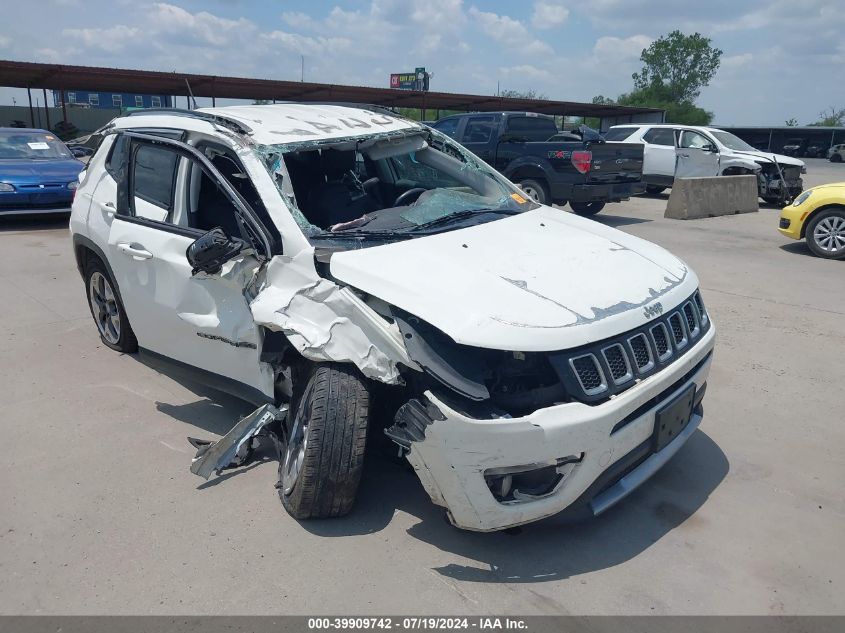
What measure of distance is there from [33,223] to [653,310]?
40.5ft

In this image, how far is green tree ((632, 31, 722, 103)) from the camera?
91.2 meters

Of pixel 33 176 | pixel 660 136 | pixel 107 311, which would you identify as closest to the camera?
pixel 107 311

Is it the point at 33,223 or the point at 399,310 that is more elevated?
the point at 399,310

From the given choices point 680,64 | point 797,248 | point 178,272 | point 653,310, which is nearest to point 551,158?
point 797,248

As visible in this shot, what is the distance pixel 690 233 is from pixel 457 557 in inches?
405

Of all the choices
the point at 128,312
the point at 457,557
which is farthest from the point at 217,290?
the point at 457,557

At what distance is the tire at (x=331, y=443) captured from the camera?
3018mm

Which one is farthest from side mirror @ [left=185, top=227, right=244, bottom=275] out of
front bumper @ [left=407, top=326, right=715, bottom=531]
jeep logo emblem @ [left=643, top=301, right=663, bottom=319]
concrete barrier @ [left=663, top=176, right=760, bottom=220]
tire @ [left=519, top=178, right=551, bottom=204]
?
concrete barrier @ [left=663, top=176, right=760, bottom=220]

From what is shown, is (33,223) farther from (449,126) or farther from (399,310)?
(399,310)

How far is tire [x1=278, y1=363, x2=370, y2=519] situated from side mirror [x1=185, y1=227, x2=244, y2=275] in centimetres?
79

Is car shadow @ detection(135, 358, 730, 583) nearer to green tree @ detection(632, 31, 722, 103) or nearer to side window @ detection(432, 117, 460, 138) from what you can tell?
side window @ detection(432, 117, 460, 138)

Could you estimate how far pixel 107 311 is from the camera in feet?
17.9

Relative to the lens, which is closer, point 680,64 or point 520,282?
point 520,282

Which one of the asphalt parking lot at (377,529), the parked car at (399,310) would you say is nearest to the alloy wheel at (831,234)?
the asphalt parking lot at (377,529)
